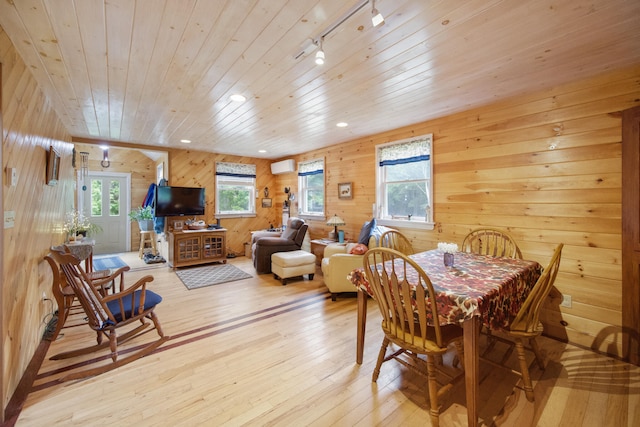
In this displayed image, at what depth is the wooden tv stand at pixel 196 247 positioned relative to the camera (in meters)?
4.91

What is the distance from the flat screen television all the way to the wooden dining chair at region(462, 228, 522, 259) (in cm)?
481

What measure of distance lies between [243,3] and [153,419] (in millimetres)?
2433

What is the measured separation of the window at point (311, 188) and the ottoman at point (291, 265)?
1.34 m

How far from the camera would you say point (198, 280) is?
4227mm

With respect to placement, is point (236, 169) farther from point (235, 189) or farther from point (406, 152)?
point (406, 152)

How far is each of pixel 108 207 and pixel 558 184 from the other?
8512 mm

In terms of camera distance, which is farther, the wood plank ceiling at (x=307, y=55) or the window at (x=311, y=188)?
the window at (x=311, y=188)

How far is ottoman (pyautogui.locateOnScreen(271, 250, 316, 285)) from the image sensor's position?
157 inches

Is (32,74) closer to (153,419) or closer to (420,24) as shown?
(153,419)

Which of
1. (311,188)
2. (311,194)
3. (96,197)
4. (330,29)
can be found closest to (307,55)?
(330,29)

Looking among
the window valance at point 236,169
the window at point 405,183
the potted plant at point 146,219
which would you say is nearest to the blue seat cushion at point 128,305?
the window at point 405,183

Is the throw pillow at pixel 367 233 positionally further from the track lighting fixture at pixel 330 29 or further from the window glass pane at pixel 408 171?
the track lighting fixture at pixel 330 29

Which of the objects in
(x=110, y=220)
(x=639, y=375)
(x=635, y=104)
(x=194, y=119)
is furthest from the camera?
(x=110, y=220)

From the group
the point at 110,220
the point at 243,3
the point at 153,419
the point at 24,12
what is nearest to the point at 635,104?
the point at 243,3
